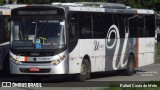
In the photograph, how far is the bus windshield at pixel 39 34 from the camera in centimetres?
2150

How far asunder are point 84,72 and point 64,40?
203 cm

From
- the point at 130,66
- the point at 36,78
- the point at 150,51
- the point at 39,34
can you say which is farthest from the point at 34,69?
Answer: the point at 150,51

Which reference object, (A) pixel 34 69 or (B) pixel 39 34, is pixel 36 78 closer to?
(A) pixel 34 69

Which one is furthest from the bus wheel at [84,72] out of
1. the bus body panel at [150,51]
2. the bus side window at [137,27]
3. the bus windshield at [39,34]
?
the bus body panel at [150,51]

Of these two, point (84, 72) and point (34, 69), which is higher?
point (34, 69)

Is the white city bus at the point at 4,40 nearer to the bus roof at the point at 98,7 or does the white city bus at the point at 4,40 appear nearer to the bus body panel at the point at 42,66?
the bus roof at the point at 98,7

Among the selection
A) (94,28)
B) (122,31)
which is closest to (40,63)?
(94,28)

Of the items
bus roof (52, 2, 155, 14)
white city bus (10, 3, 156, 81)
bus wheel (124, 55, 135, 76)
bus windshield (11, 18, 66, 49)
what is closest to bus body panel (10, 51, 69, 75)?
white city bus (10, 3, 156, 81)

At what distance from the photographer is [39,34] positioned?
2158cm

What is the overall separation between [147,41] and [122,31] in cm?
264

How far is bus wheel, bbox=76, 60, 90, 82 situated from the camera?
74.6 feet

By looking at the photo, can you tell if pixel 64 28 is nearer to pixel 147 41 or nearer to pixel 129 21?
pixel 129 21

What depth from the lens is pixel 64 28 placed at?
848 inches

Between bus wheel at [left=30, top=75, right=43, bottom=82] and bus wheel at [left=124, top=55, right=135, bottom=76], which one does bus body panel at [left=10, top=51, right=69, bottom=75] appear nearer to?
bus wheel at [left=30, top=75, right=43, bottom=82]
